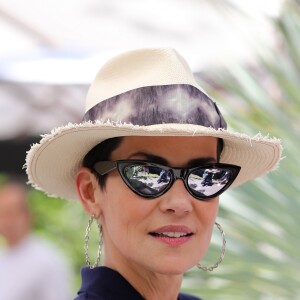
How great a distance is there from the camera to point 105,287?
1.75 meters

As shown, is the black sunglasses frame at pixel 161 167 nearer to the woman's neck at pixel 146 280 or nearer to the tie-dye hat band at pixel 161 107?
the tie-dye hat band at pixel 161 107

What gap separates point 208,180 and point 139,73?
0.28 m

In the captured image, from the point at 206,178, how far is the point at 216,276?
4.59 feet

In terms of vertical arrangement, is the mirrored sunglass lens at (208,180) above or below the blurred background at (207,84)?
below

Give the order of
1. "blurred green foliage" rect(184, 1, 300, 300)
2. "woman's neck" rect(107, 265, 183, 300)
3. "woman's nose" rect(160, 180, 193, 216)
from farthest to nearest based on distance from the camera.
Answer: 1. "blurred green foliage" rect(184, 1, 300, 300)
2. "woman's neck" rect(107, 265, 183, 300)
3. "woman's nose" rect(160, 180, 193, 216)

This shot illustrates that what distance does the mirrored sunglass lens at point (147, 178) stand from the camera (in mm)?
1712

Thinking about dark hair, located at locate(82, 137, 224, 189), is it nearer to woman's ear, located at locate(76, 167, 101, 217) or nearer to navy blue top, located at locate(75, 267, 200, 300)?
woman's ear, located at locate(76, 167, 101, 217)

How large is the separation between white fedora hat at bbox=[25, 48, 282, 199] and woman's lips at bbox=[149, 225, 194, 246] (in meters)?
0.18

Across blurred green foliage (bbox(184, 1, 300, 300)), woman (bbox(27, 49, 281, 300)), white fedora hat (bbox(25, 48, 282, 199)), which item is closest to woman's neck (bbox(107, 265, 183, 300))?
woman (bbox(27, 49, 281, 300))

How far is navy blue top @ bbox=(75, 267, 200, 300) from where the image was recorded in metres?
1.74

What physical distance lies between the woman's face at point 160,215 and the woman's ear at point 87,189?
0.08 meters

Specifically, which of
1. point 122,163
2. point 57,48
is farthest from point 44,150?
point 57,48

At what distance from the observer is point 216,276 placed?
122 inches

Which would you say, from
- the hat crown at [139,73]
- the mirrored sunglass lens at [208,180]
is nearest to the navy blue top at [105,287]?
the mirrored sunglass lens at [208,180]
